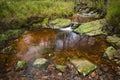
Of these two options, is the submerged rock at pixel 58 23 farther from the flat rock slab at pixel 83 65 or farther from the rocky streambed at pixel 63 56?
the flat rock slab at pixel 83 65

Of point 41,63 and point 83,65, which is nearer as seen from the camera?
point 83,65

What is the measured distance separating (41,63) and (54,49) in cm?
195

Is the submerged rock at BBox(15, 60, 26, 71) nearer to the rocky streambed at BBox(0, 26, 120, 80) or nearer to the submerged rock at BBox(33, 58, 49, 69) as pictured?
the rocky streambed at BBox(0, 26, 120, 80)

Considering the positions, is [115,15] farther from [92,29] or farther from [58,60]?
[58,60]

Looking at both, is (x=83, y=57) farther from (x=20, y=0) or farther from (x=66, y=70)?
(x=20, y=0)

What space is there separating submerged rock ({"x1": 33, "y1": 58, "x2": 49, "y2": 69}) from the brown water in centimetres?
29

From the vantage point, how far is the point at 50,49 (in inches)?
357

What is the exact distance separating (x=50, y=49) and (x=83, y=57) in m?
2.08

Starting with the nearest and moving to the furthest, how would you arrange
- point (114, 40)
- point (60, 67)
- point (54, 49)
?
point (60, 67)
point (54, 49)
point (114, 40)

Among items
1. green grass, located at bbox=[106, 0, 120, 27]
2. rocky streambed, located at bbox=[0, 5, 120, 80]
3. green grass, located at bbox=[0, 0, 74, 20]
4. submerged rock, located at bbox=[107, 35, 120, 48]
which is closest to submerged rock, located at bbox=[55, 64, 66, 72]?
rocky streambed, located at bbox=[0, 5, 120, 80]

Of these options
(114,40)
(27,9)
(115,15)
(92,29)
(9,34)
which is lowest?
(114,40)

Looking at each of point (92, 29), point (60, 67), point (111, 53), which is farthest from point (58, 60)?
point (92, 29)

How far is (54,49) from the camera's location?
9109mm

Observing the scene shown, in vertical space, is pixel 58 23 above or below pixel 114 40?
above
